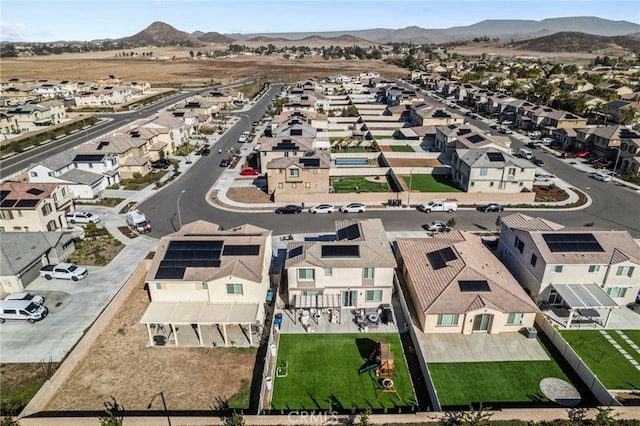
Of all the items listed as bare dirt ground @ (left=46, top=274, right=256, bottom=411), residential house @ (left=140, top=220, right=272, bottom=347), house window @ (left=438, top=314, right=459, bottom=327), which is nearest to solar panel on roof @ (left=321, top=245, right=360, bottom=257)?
residential house @ (left=140, top=220, right=272, bottom=347)

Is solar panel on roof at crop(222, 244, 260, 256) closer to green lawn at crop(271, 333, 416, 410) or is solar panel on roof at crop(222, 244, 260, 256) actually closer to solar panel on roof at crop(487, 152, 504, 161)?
green lawn at crop(271, 333, 416, 410)

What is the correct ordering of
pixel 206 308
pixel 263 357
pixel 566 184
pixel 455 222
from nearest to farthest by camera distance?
pixel 263 357 < pixel 206 308 < pixel 455 222 < pixel 566 184

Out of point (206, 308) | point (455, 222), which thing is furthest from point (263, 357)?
point (455, 222)

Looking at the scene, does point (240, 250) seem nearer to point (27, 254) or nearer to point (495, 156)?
point (27, 254)

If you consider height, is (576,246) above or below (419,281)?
above

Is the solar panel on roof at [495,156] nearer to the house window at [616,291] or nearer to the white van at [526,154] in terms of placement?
the white van at [526,154]

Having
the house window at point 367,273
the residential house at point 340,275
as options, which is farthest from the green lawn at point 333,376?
the house window at point 367,273

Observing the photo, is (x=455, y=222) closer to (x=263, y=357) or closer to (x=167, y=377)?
(x=263, y=357)
